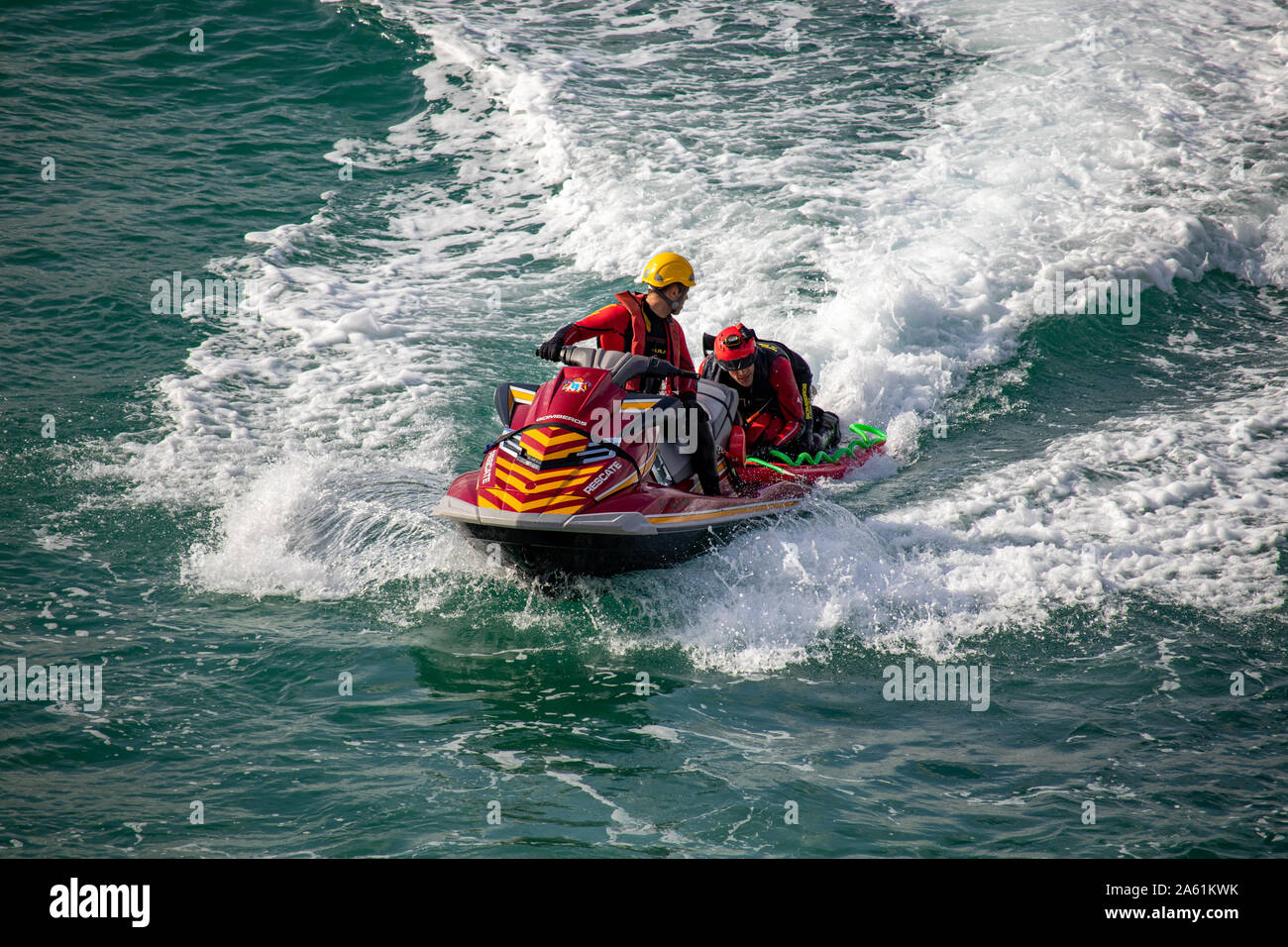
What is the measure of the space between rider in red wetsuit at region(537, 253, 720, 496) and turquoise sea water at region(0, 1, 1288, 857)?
717 millimetres

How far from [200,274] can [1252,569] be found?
10.1 m

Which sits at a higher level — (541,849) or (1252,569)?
(1252,569)

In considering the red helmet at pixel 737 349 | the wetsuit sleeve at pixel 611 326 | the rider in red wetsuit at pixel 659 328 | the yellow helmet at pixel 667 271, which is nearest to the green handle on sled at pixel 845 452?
the red helmet at pixel 737 349

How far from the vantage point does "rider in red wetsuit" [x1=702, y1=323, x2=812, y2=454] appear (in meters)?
7.98

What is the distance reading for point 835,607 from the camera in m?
6.33

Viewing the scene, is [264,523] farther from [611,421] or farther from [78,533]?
[611,421]

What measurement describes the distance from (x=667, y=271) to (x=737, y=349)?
3.89 feet

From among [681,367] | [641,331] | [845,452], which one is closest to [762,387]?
[845,452]

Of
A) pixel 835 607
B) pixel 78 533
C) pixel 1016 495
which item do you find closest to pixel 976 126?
pixel 1016 495

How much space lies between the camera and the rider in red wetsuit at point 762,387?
7.98 meters

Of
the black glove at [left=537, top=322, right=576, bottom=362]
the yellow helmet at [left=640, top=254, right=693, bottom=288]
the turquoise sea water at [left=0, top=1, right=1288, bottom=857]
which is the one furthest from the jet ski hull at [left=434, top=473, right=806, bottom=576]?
the yellow helmet at [left=640, top=254, right=693, bottom=288]

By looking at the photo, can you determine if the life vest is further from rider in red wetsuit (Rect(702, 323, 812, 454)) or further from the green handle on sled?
the green handle on sled

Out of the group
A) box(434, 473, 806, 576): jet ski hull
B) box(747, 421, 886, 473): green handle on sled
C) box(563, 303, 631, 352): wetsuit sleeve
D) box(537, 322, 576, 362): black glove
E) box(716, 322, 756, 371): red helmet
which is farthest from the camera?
box(747, 421, 886, 473): green handle on sled

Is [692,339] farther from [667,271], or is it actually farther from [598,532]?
[598,532]
